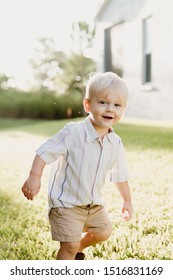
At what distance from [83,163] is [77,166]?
16 mm

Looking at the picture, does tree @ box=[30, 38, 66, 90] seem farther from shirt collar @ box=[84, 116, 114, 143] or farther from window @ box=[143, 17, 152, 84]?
shirt collar @ box=[84, 116, 114, 143]

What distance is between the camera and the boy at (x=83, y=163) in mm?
1270

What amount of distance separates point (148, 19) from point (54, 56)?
4.05 m

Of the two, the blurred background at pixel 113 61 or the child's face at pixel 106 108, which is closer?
the child's face at pixel 106 108

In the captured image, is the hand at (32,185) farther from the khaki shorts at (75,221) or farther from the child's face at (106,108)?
the child's face at (106,108)

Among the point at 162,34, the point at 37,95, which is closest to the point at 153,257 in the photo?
the point at 162,34

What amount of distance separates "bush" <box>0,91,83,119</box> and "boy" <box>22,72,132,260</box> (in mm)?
6217

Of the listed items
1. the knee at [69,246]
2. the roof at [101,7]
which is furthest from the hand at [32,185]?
the roof at [101,7]

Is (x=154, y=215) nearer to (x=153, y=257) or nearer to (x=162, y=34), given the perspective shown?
(x=153, y=257)

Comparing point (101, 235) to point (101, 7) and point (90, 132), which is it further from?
point (101, 7)

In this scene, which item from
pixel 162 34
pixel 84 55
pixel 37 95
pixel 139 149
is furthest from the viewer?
pixel 84 55

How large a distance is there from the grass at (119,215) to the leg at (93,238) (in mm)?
36

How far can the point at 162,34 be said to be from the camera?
546 cm

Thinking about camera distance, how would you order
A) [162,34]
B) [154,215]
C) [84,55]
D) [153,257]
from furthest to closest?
[84,55]
[162,34]
[154,215]
[153,257]
